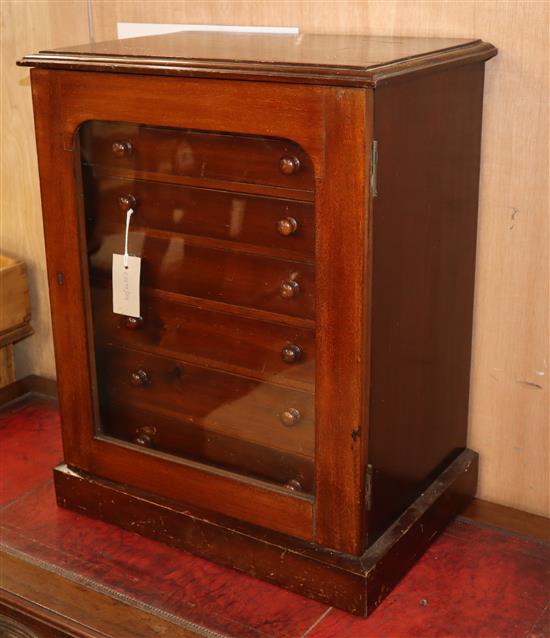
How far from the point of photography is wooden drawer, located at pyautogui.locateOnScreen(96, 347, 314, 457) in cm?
172

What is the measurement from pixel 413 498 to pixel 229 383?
1.36ft

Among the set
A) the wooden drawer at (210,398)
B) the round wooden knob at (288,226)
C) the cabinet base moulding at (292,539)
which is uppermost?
the round wooden knob at (288,226)

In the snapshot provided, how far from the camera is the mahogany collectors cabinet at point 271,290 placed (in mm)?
1527

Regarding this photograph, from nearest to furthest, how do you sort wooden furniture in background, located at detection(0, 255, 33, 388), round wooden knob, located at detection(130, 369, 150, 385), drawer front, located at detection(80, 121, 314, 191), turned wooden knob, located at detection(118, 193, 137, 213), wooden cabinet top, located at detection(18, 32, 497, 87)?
wooden cabinet top, located at detection(18, 32, 497, 87), drawer front, located at detection(80, 121, 314, 191), turned wooden knob, located at detection(118, 193, 137, 213), round wooden knob, located at detection(130, 369, 150, 385), wooden furniture in background, located at detection(0, 255, 33, 388)

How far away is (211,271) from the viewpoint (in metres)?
1.74

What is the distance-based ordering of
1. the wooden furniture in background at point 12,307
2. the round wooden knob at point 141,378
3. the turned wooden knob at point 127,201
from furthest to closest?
the wooden furniture in background at point 12,307, the round wooden knob at point 141,378, the turned wooden knob at point 127,201

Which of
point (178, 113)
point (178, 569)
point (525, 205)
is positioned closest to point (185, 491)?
point (178, 569)

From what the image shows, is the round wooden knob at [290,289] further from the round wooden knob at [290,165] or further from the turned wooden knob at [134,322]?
the turned wooden knob at [134,322]

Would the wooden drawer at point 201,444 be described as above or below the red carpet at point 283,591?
above

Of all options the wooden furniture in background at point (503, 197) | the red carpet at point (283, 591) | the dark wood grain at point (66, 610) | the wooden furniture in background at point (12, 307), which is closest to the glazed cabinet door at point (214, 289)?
the red carpet at point (283, 591)

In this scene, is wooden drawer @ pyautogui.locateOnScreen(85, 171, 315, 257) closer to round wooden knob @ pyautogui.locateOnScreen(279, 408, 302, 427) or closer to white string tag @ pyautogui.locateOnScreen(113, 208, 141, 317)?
white string tag @ pyautogui.locateOnScreen(113, 208, 141, 317)

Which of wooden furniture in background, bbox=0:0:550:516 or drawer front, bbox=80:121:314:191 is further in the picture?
wooden furniture in background, bbox=0:0:550:516

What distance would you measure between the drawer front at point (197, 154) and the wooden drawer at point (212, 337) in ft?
0.83

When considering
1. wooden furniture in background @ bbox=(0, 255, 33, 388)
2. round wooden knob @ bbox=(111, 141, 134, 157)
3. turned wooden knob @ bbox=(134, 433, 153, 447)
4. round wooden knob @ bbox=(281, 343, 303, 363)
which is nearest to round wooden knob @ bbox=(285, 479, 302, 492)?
round wooden knob @ bbox=(281, 343, 303, 363)
